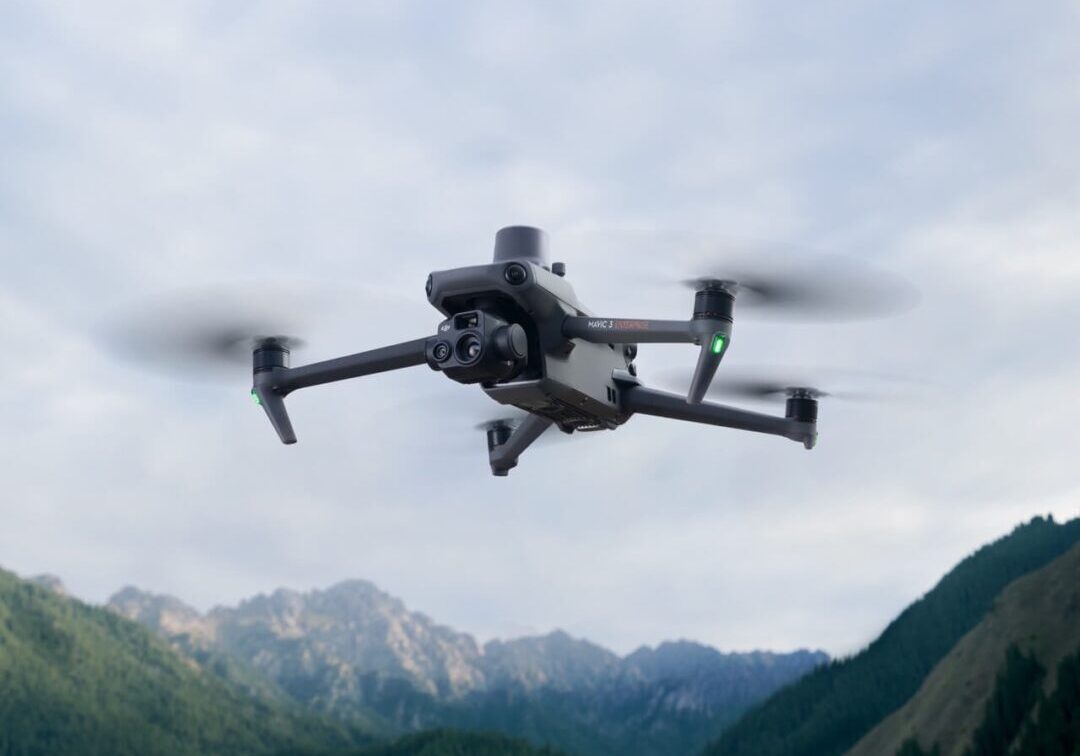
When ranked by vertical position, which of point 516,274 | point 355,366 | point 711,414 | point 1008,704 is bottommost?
point 1008,704

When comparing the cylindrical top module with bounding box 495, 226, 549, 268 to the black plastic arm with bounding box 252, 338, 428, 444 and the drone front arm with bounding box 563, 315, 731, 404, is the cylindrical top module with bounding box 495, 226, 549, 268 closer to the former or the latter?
the drone front arm with bounding box 563, 315, 731, 404

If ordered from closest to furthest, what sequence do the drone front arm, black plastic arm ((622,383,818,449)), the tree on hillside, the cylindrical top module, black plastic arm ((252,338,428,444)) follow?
the drone front arm < the cylindrical top module < black plastic arm ((252,338,428,444)) < black plastic arm ((622,383,818,449)) < the tree on hillside

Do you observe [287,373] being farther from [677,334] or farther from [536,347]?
[677,334]

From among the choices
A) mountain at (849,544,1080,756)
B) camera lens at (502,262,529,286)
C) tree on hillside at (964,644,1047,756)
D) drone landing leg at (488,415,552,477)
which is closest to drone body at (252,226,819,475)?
camera lens at (502,262,529,286)

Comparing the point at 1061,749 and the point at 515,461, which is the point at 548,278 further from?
the point at 1061,749

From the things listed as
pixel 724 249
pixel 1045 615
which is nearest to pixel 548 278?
pixel 724 249

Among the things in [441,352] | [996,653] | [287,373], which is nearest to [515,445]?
[287,373]

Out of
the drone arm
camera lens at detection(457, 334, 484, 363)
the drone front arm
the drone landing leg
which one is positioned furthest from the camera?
the drone landing leg
